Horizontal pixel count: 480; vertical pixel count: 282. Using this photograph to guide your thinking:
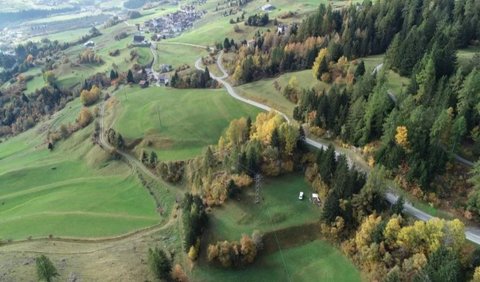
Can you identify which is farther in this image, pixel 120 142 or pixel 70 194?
pixel 120 142

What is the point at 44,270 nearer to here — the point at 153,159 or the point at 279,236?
the point at 279,236

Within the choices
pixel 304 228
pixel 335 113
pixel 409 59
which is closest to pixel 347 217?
pixel 304 228

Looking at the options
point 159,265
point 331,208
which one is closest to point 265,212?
point 331,208

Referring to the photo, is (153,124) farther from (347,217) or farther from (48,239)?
(347,217)

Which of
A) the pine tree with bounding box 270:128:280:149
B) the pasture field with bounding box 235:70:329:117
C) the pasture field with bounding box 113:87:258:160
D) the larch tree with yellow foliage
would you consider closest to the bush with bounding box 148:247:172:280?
the pine tree with bounding box 270:128:280:149

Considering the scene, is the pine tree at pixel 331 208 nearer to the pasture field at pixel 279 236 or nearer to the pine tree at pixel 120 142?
the pasture field at pixel 279 236

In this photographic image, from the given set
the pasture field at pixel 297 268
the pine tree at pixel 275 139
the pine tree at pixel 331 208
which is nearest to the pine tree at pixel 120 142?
the pine tree at pixel 275 139
